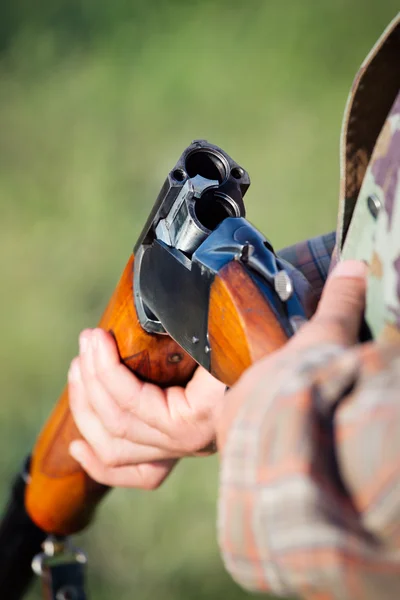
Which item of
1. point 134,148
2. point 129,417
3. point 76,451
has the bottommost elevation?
point 134,148

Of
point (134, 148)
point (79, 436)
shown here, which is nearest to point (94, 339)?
point (79, 436)

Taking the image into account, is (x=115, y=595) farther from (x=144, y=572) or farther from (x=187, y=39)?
(x=187, y=39)

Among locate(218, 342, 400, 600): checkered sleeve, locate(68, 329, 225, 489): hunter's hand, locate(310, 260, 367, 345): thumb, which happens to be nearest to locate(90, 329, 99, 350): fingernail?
locate(68, 329, 225, 489): hunter's hand

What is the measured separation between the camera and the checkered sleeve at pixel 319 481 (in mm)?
411

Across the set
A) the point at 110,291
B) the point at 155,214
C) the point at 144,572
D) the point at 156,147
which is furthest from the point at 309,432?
the point at 156,147

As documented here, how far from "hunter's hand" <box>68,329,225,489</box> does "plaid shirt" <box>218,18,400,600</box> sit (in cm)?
50

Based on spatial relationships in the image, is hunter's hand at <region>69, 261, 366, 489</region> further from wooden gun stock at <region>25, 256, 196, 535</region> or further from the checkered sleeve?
the checkered sleeve

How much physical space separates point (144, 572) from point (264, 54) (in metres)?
1.68

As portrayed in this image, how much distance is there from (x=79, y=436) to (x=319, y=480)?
2.61ft

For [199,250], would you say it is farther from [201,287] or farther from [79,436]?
[79,436]

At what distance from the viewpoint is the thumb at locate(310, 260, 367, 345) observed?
1.72 feet

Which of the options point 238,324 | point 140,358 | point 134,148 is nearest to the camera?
point 238,324

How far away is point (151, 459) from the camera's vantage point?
1122 mm

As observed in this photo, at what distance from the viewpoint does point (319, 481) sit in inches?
16.5
